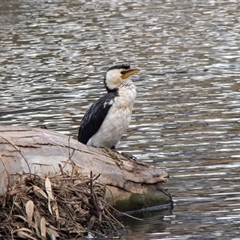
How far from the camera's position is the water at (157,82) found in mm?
10047

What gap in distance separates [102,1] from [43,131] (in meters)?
21.6

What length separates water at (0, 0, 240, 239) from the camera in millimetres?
10047

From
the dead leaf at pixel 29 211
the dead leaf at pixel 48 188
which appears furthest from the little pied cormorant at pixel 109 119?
the dead leaf at pixel 29 211

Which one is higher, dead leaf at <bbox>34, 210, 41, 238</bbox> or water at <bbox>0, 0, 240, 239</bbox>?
dead leaf at <bbox>34, 210, 41, 238</bbox>

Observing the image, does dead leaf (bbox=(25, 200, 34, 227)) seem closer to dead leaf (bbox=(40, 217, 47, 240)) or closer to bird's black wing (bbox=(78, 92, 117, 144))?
dead leaf (bbox=(40, 217, 47, 240))

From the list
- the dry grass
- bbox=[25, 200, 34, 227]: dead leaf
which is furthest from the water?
bbox=[25, 200, 34, 227]: dead leaf

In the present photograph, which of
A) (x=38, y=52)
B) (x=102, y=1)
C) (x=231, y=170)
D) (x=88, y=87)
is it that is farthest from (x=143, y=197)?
(x=102, y=1)

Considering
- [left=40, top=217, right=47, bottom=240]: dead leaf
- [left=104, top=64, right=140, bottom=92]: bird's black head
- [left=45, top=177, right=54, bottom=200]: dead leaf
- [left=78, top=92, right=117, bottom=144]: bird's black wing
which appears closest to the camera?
[left=40, top=217, right=47, bottom=240]: dead leaf

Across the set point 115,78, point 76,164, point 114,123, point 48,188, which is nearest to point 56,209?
point 48,188

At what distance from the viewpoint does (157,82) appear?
16953mm

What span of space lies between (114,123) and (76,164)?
3.00 feet

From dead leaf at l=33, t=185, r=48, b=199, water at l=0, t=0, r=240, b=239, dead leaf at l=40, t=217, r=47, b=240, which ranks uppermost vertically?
dead leaf at l=33, t=185, r=48, b=199

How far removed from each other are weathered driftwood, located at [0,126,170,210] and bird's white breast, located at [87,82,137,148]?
330 mm

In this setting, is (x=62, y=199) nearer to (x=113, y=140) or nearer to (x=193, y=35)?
(x=113, y=140)
